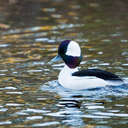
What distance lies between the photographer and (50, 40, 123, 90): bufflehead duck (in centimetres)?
1204

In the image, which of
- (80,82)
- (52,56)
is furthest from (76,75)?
(52,56)

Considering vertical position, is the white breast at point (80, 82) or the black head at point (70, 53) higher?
the black head at point (70, 53)

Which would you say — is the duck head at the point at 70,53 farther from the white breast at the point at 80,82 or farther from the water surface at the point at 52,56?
the water surface at the point at 52,56

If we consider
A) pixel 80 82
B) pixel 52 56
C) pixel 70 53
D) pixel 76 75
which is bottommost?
pixel 52 56

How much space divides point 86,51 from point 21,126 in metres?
6.94

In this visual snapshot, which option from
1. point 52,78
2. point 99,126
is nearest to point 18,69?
point 52,78

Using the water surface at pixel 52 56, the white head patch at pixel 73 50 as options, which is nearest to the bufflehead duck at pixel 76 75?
the white head patch at pixel 73 50

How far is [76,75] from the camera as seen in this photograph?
40.4 ft

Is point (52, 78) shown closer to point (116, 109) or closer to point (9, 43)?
point (116, 109)

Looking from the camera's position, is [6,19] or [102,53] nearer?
[102,53]

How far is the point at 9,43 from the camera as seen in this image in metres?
18.0

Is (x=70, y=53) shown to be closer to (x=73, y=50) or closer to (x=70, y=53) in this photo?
(x=70, y=53)

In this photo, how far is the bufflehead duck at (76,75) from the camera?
12039 mm

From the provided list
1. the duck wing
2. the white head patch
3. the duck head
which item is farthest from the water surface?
the white head patch
